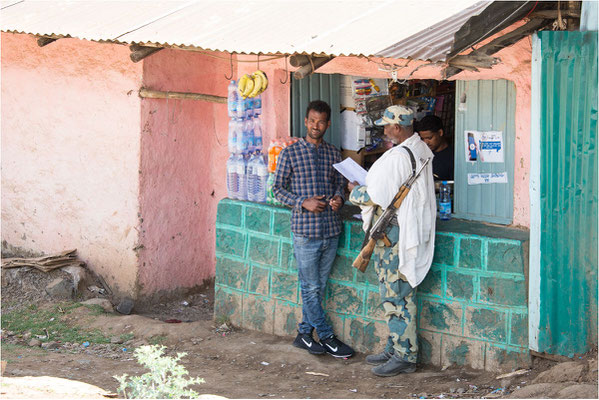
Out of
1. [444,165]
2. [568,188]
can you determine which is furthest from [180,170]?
[568,188]

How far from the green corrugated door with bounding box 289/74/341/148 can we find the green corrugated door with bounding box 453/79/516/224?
4.37ft

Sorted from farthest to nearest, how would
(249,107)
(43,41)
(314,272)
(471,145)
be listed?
(43,41), (249,107), (314,272), (471,145)

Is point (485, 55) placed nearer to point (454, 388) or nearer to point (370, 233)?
point (370, 233)

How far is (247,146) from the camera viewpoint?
22.3 feet

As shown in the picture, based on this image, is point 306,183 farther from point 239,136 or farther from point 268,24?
point 268,24

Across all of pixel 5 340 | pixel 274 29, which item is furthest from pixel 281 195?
pixel 5 340

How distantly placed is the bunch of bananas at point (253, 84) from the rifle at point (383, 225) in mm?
1539

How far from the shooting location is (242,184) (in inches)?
271

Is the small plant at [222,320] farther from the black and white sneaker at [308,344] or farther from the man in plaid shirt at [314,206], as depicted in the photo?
the man in plaid shirt at [314,206]

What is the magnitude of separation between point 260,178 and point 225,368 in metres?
1.66

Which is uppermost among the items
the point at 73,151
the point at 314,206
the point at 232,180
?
the point at 73,151

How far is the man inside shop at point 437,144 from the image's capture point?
630 cm

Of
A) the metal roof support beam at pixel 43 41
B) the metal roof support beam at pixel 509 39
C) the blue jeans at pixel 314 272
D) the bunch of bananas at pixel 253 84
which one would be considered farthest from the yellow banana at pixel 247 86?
the metal roof support beam at pixel 43 41

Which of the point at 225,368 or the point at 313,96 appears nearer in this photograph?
the point at 225,368
